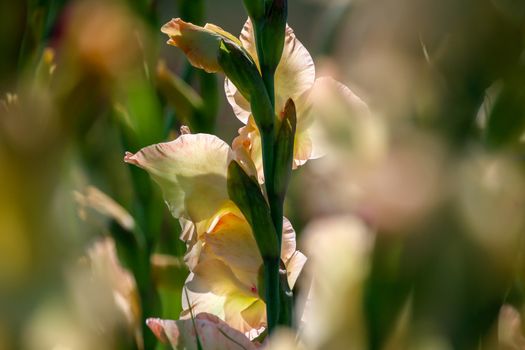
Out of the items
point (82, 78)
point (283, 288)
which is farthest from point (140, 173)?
point (283, 288)

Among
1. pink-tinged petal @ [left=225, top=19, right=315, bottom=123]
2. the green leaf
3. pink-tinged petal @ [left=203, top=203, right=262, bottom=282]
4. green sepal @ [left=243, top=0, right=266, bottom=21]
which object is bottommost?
the green leaf

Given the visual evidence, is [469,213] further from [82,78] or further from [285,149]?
[82,78]

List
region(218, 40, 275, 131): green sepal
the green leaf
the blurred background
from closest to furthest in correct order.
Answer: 1. the blurred background
2. region(218, 40, 275, 131): green sepal
3. the green leaf

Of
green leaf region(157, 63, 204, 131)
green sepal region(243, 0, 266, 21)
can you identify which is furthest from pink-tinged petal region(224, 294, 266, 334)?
green leaf region(157, 63, 204, 131)

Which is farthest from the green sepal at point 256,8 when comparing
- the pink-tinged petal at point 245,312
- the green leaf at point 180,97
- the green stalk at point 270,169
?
the green leaf at point 180,97

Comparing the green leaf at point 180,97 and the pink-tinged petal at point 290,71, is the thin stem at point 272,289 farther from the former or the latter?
the green leaf at point 180,97

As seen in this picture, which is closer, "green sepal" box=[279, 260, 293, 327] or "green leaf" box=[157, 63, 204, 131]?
"green sepal" box=[279, 260, 293, 327]

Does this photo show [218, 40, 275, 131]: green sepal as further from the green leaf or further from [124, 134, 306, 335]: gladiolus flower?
the green leaf

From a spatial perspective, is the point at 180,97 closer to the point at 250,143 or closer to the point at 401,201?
the point at 250,143
